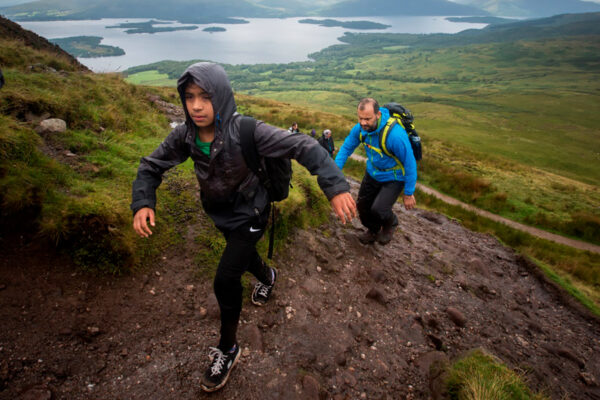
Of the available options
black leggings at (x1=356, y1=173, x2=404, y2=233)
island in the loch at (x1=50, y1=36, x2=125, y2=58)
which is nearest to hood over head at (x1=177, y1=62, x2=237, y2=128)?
black leggings at (x1=356, y1=173, x2=404, y2=233)

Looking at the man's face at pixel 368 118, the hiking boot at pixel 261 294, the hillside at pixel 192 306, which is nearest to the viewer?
the hillside at pixel 192 306

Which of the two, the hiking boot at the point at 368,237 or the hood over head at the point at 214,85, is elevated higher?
the hood over head at the point at 214,85

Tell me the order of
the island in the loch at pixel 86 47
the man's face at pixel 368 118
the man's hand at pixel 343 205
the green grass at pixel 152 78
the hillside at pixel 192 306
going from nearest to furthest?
the man's hand at pixel 343 205 → the hillside at pixel 192 306 → the man's face at pixel 368 118 → the green grass at pixel 152 78 → the island in the loch at pixel 86 47

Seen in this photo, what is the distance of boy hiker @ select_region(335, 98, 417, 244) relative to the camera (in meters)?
5.10

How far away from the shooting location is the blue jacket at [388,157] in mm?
5091

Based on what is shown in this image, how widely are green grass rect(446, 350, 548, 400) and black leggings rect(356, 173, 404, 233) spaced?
2.83 meters

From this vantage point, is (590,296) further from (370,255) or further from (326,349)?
(326,349)

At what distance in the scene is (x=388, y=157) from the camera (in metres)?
5.35

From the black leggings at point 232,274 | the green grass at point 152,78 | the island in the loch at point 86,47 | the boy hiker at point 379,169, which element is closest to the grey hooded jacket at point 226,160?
the black leggings at point 232,274

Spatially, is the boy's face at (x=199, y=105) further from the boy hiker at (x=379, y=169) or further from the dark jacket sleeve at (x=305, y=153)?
the boy hiker at (x=379, y=169)

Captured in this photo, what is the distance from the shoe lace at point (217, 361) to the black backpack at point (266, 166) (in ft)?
5.64

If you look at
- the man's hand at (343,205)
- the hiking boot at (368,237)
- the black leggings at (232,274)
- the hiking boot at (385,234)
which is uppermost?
the man's hand at (343,205)

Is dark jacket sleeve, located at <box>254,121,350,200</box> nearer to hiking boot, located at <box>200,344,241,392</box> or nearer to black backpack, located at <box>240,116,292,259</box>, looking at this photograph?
black backpack, located at <box>240,116,292,259</box>

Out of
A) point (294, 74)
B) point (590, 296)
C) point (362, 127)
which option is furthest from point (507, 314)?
point (294, 74)
